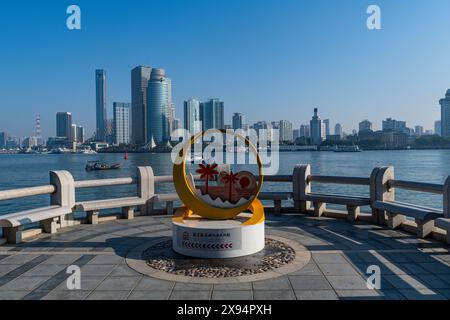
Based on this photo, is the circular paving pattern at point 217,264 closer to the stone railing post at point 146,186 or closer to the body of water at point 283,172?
the stone railing post at point 146,186

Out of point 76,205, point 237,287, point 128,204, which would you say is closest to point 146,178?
point 128,204

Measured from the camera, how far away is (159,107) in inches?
6220

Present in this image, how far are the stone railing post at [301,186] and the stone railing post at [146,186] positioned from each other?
4734mm

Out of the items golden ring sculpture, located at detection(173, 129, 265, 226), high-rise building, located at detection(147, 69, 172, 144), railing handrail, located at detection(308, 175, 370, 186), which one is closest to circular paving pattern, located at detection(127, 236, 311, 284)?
golden ring sculpture, located at detection(173, 129, 265, 226)

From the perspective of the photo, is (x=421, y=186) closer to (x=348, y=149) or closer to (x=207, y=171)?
(x=207, y=171)

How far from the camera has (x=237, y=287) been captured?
592 centimetres

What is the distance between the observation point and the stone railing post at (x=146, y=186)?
1184 centimetres

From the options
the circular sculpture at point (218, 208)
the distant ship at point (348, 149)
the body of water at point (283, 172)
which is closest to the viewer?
the circular sculpture at point (218, 208)

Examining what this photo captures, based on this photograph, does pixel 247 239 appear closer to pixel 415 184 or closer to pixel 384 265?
pixel 384 265

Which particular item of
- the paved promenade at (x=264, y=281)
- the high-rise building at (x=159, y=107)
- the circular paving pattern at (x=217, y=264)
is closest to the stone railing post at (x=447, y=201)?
the paved promenade at (x=264, y=281)

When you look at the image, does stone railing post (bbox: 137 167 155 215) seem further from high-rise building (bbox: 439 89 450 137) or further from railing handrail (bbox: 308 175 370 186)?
high-rise building (bbox: 439 89 450 137)

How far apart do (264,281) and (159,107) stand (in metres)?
156

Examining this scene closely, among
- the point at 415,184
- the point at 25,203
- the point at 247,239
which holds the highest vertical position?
the point at 415,184
